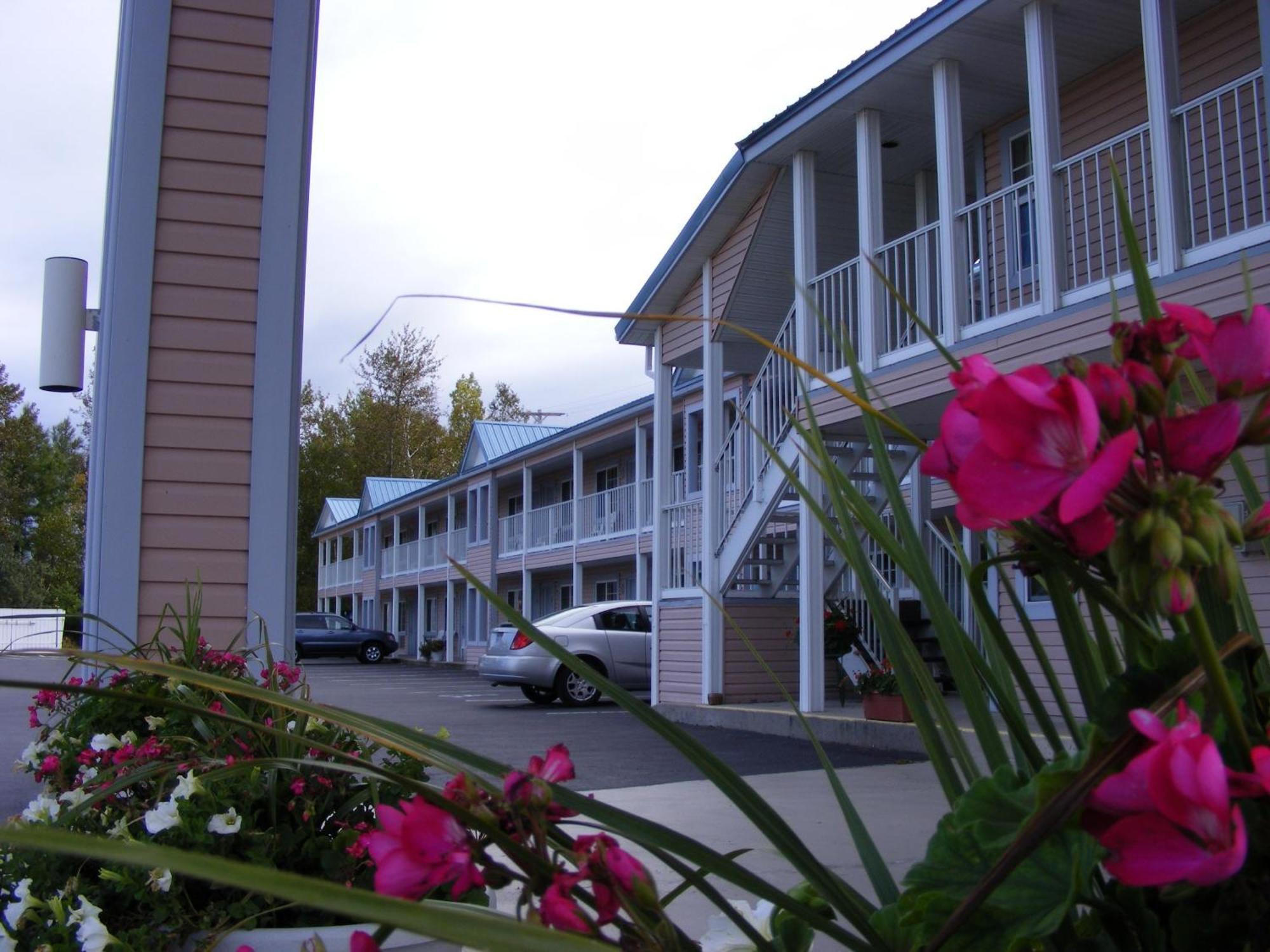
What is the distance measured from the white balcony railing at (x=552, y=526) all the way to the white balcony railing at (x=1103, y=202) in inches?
706

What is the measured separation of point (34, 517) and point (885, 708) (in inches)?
2385

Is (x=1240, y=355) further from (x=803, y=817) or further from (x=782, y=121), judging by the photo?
(x=782, y=121)

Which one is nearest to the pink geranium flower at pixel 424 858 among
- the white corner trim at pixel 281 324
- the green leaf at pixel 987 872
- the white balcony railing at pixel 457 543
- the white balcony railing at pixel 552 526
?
the green leaf at pixel 987 872

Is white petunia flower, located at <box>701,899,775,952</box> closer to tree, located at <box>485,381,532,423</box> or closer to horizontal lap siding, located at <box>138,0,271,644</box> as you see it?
horizontal lap siding, located at <box>138,0,271,644</box>

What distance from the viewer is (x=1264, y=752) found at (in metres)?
0.53

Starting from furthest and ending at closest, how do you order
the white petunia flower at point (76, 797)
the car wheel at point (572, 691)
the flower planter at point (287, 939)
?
the car wheel at point (572, 691) → the white petunia flower at point (76, 797) → the flower planter at point (287, 939)

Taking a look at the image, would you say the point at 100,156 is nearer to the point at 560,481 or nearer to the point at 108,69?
the point at 108,69

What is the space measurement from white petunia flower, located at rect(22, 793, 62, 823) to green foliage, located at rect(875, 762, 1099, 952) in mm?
2323

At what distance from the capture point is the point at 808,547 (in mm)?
10781

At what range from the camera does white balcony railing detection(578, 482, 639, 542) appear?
24.4 metres

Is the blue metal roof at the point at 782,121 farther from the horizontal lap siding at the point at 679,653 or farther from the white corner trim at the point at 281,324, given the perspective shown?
the horizontal lap siding at the point at 679,653

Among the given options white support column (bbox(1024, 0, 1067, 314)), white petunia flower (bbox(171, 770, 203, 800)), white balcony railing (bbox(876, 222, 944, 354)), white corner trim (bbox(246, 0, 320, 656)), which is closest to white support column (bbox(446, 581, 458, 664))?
white balcony railing (bbox(876, 222, 944, 354))

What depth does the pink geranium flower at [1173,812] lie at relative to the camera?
19.2 inches

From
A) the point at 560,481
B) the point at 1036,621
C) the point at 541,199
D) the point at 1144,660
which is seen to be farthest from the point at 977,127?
the point at 560,481
